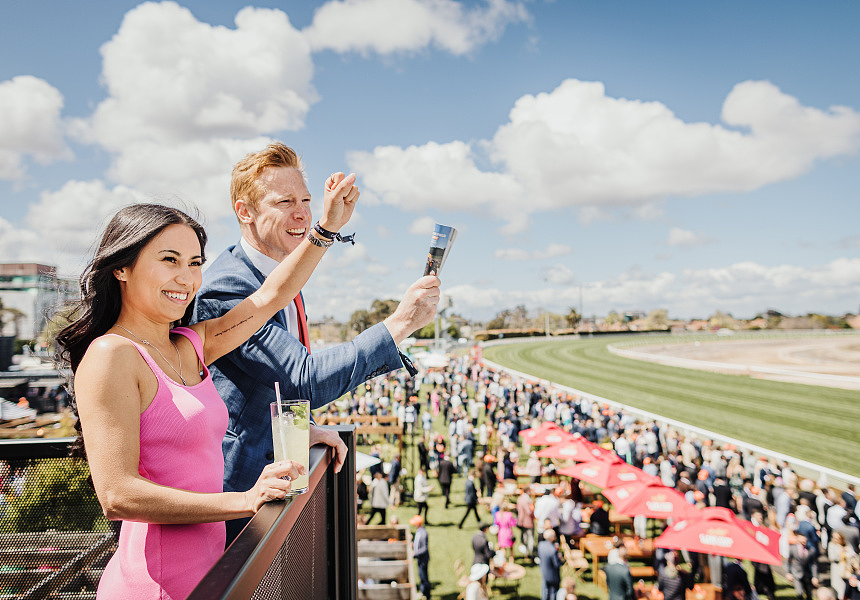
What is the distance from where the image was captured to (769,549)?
9.11 m

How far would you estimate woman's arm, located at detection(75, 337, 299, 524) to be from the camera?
4.17 feet

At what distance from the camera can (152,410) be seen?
1434 mm

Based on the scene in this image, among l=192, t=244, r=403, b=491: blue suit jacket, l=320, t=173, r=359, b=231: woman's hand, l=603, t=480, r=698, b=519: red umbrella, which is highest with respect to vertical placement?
l=320, t=173, r=359, b=231: woman's hand

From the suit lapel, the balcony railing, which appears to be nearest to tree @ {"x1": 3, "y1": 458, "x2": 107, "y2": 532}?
the balcony railing

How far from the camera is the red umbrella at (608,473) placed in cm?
1191

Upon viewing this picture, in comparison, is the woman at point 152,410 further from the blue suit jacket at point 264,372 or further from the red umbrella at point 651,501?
the red umbrella at point 651,501

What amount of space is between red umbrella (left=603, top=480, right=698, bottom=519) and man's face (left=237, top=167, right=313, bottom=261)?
33.0 ft

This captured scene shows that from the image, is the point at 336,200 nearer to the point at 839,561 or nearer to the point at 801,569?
the point at 801,569

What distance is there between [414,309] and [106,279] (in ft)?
3.56

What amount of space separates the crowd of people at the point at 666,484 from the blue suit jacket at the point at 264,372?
29.4 feet

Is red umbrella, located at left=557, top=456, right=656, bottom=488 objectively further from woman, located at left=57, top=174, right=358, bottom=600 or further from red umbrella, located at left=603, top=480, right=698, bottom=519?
woman, located at left=57, top=174, right=358, bottom=600

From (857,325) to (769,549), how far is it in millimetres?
169880

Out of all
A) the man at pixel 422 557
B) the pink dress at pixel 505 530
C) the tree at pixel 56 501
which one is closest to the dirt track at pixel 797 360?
the pink dress at pixel 505 530

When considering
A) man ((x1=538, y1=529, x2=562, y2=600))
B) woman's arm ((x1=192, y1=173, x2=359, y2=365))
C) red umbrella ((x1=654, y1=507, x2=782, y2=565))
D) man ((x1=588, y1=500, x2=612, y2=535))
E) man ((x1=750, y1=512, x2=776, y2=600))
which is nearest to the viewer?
woman's arm ((x1=192, y1=173, x2=359, y2=365))
